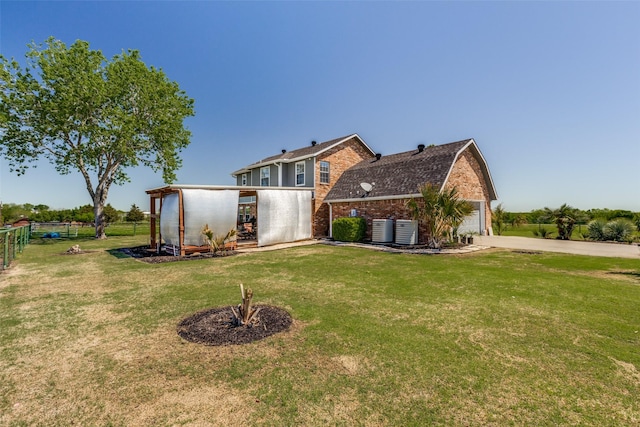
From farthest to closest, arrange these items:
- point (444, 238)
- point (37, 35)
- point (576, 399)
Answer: point (37, 35)
point (444, 238)
point (576, 399)

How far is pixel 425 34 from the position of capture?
12.8m

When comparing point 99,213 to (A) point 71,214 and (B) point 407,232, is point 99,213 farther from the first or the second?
(A) point 71,214

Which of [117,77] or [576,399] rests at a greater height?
[117,77]

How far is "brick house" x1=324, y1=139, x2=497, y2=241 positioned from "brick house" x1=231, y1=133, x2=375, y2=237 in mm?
832

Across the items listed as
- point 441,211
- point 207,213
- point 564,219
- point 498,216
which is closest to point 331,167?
point 441,211

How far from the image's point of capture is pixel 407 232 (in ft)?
48.6

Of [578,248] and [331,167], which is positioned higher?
[331,167]

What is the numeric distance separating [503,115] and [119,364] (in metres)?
18.1

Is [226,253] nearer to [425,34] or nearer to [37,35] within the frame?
[425,34]

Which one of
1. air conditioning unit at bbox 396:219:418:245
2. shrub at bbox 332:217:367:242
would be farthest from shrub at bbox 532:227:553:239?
shrub at bbox 332:217:367:242

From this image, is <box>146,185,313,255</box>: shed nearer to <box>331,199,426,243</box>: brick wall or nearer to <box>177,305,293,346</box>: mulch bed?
<box>331,199,426,243</box>: brick wall

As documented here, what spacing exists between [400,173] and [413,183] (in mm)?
1717

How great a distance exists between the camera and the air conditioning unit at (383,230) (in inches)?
626

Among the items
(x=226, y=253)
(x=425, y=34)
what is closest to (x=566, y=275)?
(x=425, y=34)
